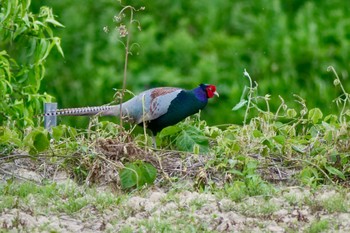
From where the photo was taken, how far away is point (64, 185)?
709cm

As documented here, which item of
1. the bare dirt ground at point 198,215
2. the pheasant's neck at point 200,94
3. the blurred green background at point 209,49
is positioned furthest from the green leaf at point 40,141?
the blurred green background at point 209,49

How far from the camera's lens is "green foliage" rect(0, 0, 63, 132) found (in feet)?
27.0

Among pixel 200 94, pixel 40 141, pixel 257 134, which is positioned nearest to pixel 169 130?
pixel 200 94

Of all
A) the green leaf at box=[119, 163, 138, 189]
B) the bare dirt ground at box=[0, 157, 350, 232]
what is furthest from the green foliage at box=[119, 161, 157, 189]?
the bare dirt ground at box=[0, 157, 350, 232]

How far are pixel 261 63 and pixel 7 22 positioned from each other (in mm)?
4857

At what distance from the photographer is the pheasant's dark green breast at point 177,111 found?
7996mm

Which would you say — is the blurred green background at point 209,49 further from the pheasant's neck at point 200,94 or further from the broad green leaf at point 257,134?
the broad green leaf at point 257,134

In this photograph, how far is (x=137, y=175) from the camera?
23.4 ft

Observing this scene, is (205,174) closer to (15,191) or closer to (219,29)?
(15,191)

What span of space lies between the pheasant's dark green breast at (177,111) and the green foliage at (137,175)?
804 mm

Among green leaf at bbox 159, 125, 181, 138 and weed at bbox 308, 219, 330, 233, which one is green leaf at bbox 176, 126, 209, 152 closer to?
green leaf at bbox 159, 125, 181, 138

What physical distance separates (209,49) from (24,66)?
447 cm

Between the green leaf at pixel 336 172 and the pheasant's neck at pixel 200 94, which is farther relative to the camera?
the pheasant's neck at pixel 200 94

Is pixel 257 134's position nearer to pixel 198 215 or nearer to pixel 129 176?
pixel 129 176
